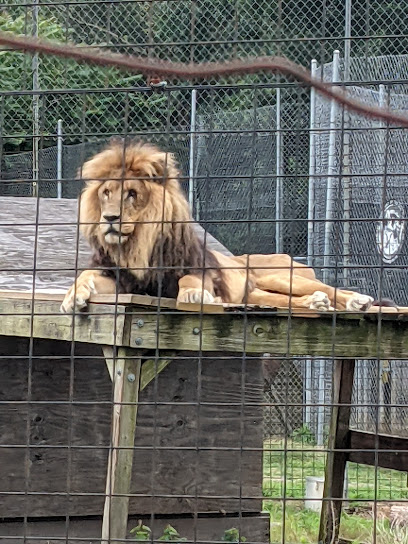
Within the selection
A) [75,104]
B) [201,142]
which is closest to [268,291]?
[201,142]

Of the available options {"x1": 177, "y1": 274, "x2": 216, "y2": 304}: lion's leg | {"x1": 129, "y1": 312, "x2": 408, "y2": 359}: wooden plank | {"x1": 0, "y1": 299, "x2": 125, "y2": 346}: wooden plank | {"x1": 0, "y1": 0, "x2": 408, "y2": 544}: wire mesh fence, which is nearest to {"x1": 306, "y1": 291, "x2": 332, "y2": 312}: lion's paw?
{"x1": 0, "y1": 0, "x2": 408, "y2": 544}: wire mesh fence

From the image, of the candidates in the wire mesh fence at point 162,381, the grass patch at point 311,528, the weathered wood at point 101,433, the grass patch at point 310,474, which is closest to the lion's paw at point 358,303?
the wire mesh fence at point 162,381

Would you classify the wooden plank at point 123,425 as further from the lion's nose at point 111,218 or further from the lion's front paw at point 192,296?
the lion's nose at point 111,218

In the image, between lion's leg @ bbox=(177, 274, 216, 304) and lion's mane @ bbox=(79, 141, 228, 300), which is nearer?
lion's leg @ bbox=(177, 274, 216, 304)

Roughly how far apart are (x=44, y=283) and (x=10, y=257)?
0.36 m

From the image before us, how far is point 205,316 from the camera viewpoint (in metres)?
4.45

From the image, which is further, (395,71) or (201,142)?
(201,142)

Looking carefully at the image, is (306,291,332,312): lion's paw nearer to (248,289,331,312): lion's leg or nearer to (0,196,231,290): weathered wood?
(248,289,331,312): lion's leg

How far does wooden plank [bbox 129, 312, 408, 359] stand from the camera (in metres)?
4.41

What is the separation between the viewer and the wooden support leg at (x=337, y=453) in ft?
19.4

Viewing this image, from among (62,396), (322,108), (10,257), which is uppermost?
(322,108)

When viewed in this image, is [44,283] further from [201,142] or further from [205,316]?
[201,142]

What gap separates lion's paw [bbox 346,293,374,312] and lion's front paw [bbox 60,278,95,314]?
51.4 inches

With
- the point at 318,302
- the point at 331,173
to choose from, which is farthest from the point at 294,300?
the point at 331,173
